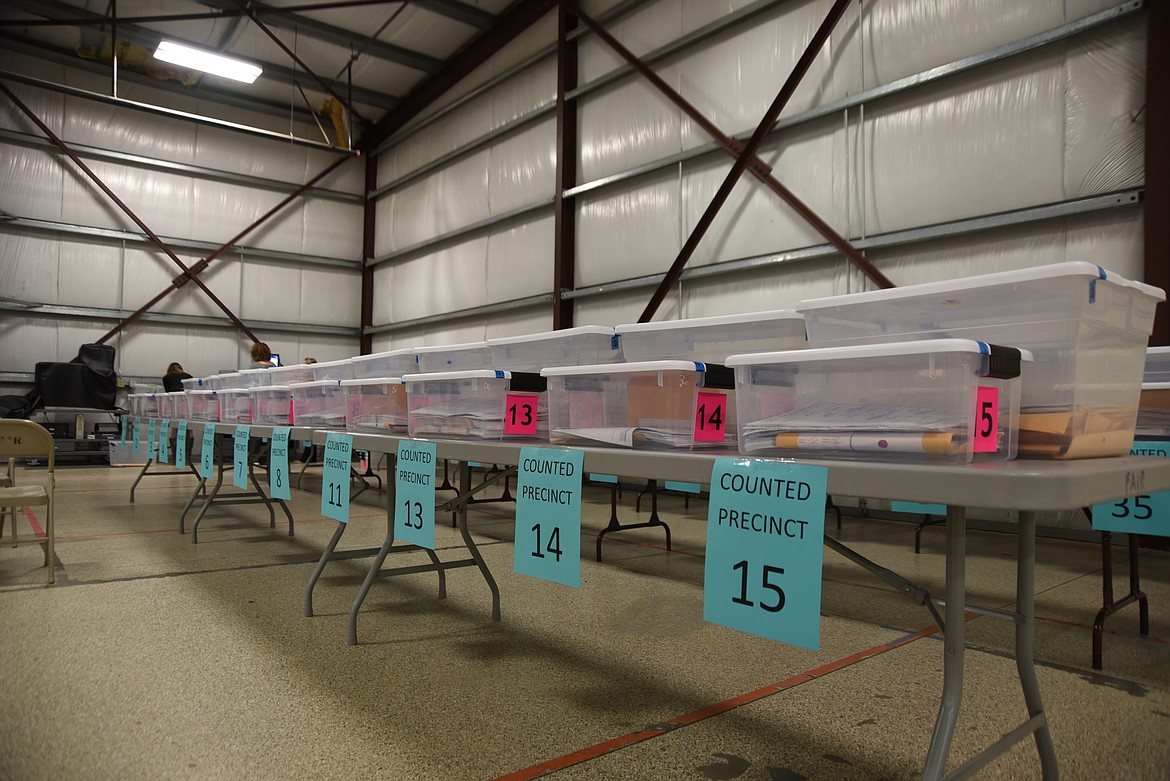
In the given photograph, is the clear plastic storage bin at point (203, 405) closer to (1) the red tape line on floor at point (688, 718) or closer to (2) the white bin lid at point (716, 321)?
(2) the white bin lid at point (716, 321)

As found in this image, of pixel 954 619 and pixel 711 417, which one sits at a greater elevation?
pixel 711 417

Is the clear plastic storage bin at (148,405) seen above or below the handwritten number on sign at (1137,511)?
above

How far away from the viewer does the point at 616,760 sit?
1.36 m

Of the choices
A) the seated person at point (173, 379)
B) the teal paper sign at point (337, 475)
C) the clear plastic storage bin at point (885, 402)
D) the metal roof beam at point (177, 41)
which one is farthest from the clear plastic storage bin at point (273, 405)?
the metal roof beam at point (177, 41)

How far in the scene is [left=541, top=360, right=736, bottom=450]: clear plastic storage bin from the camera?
3.99 ft

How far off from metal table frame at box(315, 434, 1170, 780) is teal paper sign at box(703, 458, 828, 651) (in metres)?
0.04

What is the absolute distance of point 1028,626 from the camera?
111cm

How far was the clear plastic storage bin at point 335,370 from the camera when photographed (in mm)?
2697

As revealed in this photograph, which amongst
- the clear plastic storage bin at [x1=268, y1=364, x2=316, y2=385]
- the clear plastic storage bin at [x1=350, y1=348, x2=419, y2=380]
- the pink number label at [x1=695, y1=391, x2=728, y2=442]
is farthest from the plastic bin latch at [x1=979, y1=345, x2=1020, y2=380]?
the clear plastic storage bin at [x1=268, y1=364, x2=316, y2=385]

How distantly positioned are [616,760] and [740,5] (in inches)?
224

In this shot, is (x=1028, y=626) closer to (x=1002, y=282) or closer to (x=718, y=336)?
(x=1002, y=282)

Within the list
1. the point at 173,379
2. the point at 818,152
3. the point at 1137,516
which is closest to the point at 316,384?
the point at 1137,516

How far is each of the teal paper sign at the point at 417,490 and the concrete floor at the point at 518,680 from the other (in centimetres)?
38

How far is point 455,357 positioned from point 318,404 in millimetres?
597
